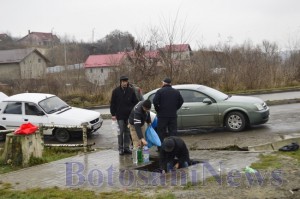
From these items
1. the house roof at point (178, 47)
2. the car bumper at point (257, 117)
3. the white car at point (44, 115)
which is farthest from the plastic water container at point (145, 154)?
the house roof at point (178, 47)

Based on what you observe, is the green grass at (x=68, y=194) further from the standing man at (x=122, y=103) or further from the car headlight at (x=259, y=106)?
the car headlight at (x=259, y=106)

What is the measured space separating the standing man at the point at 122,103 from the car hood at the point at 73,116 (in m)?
3.35

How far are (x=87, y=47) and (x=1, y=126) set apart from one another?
58.7 m

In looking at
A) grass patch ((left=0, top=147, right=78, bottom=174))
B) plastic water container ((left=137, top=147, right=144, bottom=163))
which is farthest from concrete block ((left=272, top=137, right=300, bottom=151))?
grass patch ((left=0, top=147, right=78, bottom=174))

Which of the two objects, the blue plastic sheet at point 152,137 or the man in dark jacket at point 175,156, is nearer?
the man in dark jacket at point 175,156

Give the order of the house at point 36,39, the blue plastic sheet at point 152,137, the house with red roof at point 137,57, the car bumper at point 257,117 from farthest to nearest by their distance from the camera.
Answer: the house at point 36,39, the house with red roof at point 137,57, the car bumper at point 257,117, the blue plastic sheet at point 152,137

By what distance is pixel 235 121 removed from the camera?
39.9ft

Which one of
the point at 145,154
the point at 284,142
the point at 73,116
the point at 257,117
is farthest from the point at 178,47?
the point at 145,154

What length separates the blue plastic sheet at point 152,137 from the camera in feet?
30.4

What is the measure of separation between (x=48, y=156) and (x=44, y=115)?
2.89 meters

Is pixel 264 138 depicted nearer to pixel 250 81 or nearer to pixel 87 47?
pixel 250 81

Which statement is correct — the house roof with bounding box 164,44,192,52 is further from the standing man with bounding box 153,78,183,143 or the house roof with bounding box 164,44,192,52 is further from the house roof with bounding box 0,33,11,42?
the house roof with bounding box 0,33,11,42

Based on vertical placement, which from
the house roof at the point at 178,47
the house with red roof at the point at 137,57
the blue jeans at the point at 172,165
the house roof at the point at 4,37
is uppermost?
the house roof at the point at 4,37

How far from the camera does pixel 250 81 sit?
25.3 m
